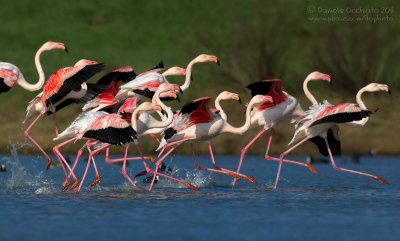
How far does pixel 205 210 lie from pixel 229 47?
55.0 feet

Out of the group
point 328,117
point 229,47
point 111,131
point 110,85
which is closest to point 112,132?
point 111,131

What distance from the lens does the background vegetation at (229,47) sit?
2358 centimetres

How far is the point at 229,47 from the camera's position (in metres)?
26.7

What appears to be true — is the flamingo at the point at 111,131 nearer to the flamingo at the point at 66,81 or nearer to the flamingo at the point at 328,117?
the flamingo at the point at 66,81

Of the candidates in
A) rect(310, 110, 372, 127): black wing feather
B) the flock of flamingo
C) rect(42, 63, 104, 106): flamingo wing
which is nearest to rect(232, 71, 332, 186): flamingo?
the flock of flamingo

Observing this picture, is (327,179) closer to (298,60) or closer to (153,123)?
Result: (153,123)

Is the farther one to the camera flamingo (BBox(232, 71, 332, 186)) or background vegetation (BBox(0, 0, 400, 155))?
background vegetation (BBox(0, 0, 400, 155))

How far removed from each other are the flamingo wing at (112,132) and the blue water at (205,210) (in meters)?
0.86

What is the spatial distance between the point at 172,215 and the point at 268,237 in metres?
1.96

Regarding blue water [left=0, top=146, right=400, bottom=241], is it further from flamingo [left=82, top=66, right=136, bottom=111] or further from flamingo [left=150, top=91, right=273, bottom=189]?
flamingo [left=82, top=66, right=136, bottom=111]

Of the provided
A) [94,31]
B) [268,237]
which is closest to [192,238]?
[268,237]

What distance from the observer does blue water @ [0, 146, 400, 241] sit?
837 cm

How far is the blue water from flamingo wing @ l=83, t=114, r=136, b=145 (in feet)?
2.82

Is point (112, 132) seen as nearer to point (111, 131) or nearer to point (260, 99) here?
point (111, 131)
